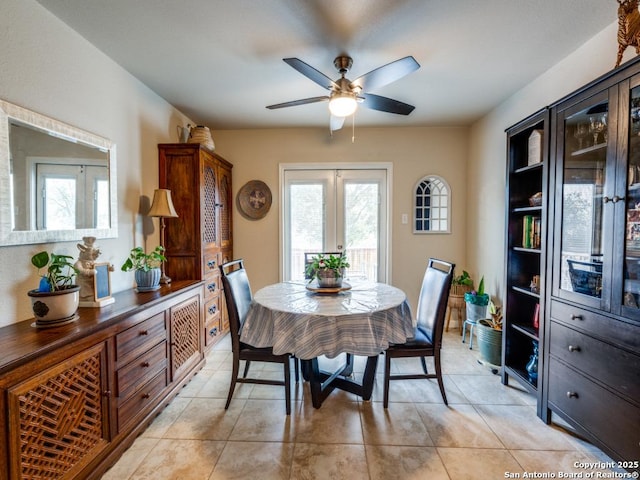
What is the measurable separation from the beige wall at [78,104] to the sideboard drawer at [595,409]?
3051mm

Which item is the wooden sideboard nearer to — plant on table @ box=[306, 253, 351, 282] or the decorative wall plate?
plant on table @ box=[306, 253, 351, 282]

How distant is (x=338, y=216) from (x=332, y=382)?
2.10m

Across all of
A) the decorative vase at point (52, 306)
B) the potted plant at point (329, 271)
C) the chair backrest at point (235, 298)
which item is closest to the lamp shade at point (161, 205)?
the chair backrest at point (235, 298)

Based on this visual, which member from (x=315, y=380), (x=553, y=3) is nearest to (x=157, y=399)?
(x=315, y=380)

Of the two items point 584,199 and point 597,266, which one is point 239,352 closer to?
point 597,266

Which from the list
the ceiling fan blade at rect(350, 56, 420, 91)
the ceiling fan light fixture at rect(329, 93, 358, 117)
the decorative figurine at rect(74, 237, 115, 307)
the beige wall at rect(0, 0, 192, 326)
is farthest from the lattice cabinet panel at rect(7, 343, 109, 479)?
the ceiling fan blade at rect(350, 56, 420, 91)

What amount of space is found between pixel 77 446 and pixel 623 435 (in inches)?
102

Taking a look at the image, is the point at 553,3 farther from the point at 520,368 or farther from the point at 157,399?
the point at 157,399

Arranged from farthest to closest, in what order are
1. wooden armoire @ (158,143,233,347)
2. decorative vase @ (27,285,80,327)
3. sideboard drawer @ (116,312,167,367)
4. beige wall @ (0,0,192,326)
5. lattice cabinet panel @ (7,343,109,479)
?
wooden armoire @ (158,143,233,347) → sideboard drawer @ (116,312,167,367) → beige wall @ (0,0,192,326) → decorative vase @ (27,285,80,327) → lattice cabinet panel @ (7,343,109,479)

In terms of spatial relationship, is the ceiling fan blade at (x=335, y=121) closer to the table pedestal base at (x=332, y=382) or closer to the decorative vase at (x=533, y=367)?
the table pedestal base at (x=332, y=382)

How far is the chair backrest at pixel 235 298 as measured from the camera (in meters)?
2.00

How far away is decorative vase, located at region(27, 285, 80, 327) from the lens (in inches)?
54.8

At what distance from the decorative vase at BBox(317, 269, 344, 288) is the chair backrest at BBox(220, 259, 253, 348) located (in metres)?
0.61

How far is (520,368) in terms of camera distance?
2332 millimetres
